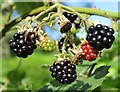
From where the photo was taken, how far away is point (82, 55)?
2016mm

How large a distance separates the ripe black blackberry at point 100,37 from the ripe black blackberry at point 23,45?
26cm

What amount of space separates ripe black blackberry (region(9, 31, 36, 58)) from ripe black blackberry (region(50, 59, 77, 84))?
0.14m

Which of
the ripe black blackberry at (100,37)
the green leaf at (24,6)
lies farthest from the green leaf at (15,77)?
the ripe black blackberry at (100,37)

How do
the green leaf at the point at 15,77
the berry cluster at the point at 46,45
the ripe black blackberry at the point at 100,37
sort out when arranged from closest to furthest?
the ripe black blackberry at the point at 100,37 < the berry cluster at the point at 46,45 < the green leaf at the point at 15,77

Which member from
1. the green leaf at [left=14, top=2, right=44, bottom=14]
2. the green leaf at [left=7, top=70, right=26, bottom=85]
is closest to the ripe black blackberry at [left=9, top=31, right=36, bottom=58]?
the green leaf at [left=14, top=2, right=44, bottom=14]

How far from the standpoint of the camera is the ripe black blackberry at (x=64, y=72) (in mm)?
1942

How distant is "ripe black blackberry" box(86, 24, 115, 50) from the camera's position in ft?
6.24

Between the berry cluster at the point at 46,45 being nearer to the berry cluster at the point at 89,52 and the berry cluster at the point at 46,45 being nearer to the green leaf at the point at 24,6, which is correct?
the berry cluster at the point at 89,52

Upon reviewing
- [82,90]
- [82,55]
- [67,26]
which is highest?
[67,26]

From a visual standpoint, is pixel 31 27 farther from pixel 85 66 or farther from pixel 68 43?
pixel 85 66

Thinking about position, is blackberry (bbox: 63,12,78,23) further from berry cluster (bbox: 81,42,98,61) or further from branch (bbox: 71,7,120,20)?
berry cluster (bbox: 81,42,98,61)

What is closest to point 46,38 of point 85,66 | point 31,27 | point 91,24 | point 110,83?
point 31,27

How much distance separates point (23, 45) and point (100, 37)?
361mm

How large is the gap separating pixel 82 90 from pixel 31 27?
0.40 meters
